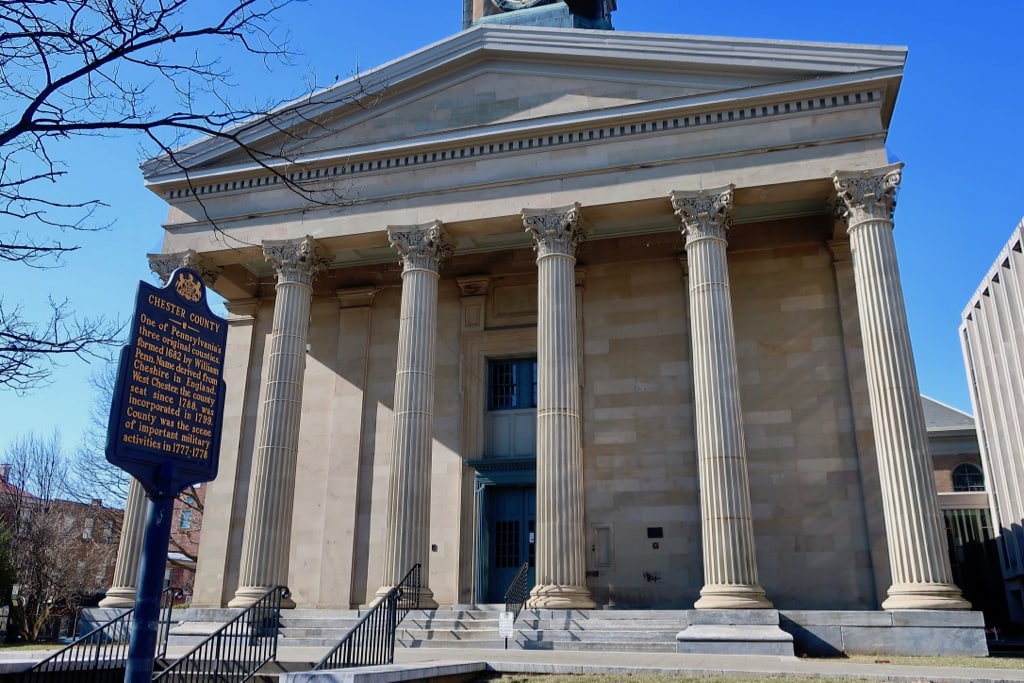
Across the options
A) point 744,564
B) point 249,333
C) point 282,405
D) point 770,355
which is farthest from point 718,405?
point 249,333

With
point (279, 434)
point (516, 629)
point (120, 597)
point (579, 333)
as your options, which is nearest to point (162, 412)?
point (516, 629)

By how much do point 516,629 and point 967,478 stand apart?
33295 mm

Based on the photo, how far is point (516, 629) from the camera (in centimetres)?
1652

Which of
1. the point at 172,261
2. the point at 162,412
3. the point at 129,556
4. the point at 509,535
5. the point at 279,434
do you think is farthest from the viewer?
the point at 509,535

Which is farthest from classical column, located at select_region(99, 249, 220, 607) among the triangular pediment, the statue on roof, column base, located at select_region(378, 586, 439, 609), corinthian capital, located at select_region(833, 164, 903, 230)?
corinthian capital, located at select_region(833, 164, 903, 230)

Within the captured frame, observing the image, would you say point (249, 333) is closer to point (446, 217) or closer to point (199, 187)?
point (199, 187)

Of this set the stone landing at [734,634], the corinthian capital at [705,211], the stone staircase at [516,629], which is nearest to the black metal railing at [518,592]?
the stone staircase at [516,629]

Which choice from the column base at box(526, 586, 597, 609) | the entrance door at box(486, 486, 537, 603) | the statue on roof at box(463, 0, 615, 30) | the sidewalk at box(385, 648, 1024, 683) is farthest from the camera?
the statue on roof at box(463, 0, 615, 30)

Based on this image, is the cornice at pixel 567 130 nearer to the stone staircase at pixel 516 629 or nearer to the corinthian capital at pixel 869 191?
the corinthian capital at pixel 869 191

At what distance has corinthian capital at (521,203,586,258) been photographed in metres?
20.4

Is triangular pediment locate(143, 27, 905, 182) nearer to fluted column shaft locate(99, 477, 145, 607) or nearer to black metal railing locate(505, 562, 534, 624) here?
fluted column shaft locate(99, 477, 145, 607)

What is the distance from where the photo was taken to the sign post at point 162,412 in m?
7.62

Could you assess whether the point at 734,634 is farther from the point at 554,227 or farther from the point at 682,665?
the point at 554,227

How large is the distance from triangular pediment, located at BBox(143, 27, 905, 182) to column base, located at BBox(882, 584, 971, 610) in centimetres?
1093
